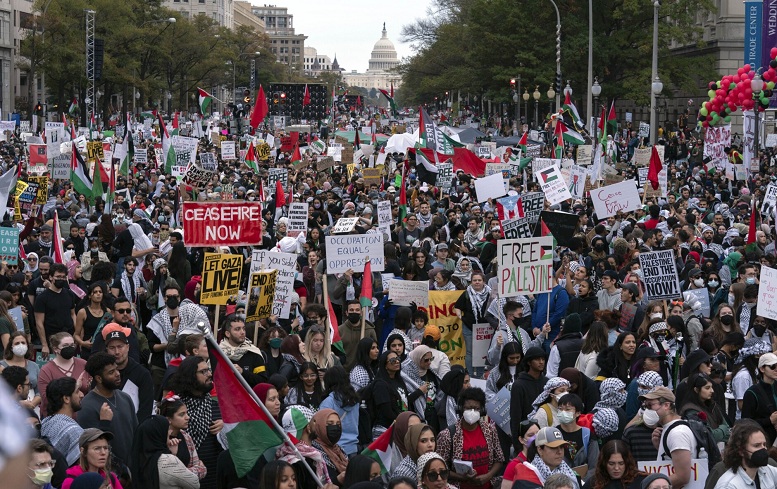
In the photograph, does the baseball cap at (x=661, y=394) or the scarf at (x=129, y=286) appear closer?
the baseball cap at (x=661, y=394)

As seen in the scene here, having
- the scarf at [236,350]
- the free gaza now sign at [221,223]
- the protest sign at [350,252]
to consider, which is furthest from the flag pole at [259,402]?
the protest sign at [350,252]

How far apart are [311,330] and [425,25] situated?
298 feet

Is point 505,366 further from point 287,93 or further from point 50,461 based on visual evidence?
point 287,93

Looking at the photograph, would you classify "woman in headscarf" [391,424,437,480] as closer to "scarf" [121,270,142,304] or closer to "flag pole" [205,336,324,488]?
"flag pole" [205,336,324,488]

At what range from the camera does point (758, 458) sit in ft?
18.3

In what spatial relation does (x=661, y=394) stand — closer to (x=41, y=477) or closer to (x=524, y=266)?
(x=41, y=477)

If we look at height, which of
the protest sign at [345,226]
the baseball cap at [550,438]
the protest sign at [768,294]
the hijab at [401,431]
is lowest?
the hijab at [401,431]

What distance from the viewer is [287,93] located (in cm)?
6944

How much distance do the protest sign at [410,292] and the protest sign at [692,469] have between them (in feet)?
17.4

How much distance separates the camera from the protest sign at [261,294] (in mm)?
10992

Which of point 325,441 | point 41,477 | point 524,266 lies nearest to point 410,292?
point 524,266

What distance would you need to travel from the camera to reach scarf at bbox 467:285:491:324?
36.8 ft

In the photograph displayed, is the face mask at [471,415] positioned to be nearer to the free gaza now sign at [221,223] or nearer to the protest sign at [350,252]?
the free gaza now sign at [221,223]

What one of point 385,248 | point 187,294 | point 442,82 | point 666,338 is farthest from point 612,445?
point 442,82
